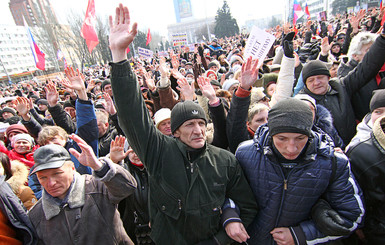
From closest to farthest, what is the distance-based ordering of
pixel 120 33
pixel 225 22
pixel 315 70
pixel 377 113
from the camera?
1. pixel 120 33
2. pixel 377 113
3. pixel 315 70
4. pixel 225 22

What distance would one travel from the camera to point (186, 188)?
1629 millimetres

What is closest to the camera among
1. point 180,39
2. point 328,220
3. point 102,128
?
point 328,220

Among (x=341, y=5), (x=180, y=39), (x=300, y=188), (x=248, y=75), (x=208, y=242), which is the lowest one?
(x=208, y=242)

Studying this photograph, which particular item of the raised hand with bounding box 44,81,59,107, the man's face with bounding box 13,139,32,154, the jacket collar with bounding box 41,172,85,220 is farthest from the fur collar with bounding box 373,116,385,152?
the man's face with bounding box 13,139,32,154

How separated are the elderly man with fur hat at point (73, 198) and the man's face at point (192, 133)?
590mm

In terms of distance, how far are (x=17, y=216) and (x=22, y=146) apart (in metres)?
1.76

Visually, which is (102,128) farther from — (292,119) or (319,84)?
(319,84)

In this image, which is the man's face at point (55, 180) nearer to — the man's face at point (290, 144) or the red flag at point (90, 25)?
the man's face at point (290, 144)

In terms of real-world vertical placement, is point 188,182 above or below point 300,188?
above

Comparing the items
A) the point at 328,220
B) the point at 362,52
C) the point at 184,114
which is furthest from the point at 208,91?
the point at 362,52

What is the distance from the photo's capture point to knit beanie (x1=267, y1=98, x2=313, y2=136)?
4.90ft

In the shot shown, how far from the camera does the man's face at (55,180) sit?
1.75m

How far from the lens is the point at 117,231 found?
6.39 ft

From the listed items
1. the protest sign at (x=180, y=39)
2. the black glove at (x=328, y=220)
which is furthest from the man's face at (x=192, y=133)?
the protest sign at (x=180, y=39)
